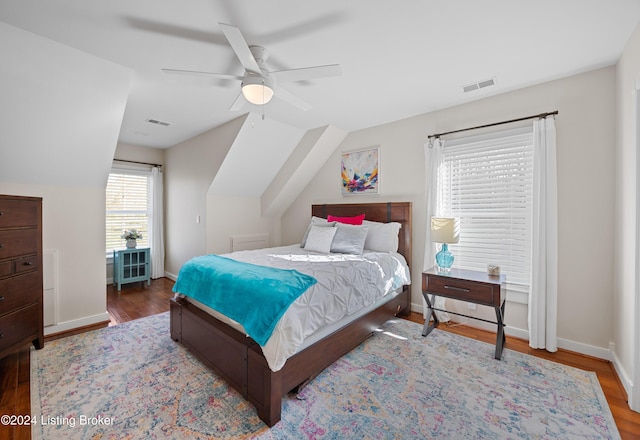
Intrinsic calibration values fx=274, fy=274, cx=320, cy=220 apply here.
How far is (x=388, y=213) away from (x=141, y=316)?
330 centimetres

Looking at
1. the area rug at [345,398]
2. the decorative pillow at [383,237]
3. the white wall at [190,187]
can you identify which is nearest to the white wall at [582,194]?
the area rug at [345,398]

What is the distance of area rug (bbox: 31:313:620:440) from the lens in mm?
1590

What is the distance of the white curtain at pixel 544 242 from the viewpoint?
96.9 inches

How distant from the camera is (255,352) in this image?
171 cm

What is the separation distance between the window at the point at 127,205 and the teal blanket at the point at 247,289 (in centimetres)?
Result: 315

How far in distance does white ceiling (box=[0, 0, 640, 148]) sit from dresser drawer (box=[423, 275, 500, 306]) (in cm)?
189

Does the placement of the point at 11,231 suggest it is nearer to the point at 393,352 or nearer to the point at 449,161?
the point at 393,352

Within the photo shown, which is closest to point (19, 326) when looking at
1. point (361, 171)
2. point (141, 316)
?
point (141, 316)

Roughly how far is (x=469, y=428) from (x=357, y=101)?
296 centimetres

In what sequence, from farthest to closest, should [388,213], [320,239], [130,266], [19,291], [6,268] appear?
[130,266]
[388,213]
[320,239]
[19,291]
[6,268]

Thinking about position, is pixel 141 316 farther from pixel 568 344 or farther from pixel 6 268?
pixel 568 344

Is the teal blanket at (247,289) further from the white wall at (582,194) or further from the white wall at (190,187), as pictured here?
the white wall at (582,194)

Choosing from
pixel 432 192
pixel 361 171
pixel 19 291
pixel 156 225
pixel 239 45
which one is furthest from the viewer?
pixel 156 225

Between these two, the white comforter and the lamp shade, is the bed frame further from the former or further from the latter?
the lamp shade
